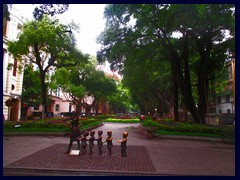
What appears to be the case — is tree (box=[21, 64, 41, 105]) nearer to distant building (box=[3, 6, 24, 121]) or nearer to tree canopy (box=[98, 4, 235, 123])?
distant building (box=[3, 6, 24, 121])

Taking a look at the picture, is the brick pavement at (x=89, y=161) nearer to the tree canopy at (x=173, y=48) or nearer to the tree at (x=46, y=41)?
the tree canopy at (x=173, y=48)

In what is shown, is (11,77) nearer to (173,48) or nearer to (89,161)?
(173,48)

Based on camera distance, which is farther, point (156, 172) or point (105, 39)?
point (105, 39)

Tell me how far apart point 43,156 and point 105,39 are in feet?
28.3

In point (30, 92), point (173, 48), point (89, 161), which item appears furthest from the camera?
point (30, 92)

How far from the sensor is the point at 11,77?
30484mm

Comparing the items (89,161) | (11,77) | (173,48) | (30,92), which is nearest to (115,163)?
(89,161)

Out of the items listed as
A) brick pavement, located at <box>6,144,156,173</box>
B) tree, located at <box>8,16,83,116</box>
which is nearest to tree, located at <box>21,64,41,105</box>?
tree, located at <box>8,16,83,116</box>

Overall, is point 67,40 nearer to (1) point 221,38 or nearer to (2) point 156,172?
(1) point 221,38

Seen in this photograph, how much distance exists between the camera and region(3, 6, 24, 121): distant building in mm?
27156
